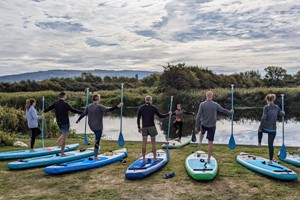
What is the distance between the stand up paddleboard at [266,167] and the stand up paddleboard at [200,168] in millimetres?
847

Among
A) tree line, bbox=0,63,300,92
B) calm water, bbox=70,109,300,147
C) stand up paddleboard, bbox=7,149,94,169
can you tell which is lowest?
calm water, bbox=70,109,300,147

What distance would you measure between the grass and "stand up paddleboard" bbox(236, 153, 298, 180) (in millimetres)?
121

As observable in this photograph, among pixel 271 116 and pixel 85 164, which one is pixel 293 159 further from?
pixel 85 164

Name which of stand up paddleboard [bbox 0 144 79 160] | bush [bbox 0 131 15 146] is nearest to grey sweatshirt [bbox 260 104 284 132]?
stand up paddleboard [bbox 0 144 79 160]

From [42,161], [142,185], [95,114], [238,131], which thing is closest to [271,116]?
[142,185]

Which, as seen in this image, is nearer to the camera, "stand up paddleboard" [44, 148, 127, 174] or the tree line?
"stand up paddleboard" [44, 148, 127, 174]

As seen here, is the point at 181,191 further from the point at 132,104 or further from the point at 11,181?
the point at 132,104

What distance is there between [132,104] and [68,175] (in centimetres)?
2679

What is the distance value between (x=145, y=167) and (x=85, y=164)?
158cm

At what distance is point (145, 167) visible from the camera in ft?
23.5

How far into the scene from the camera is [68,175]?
724 centimetres

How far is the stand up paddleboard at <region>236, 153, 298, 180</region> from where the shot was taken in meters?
6.46

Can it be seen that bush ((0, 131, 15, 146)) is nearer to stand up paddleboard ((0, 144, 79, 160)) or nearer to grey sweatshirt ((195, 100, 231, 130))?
stand up paddleboard ((0, 144, 79, 160))

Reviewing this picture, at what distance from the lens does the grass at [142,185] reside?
577 centimetres
